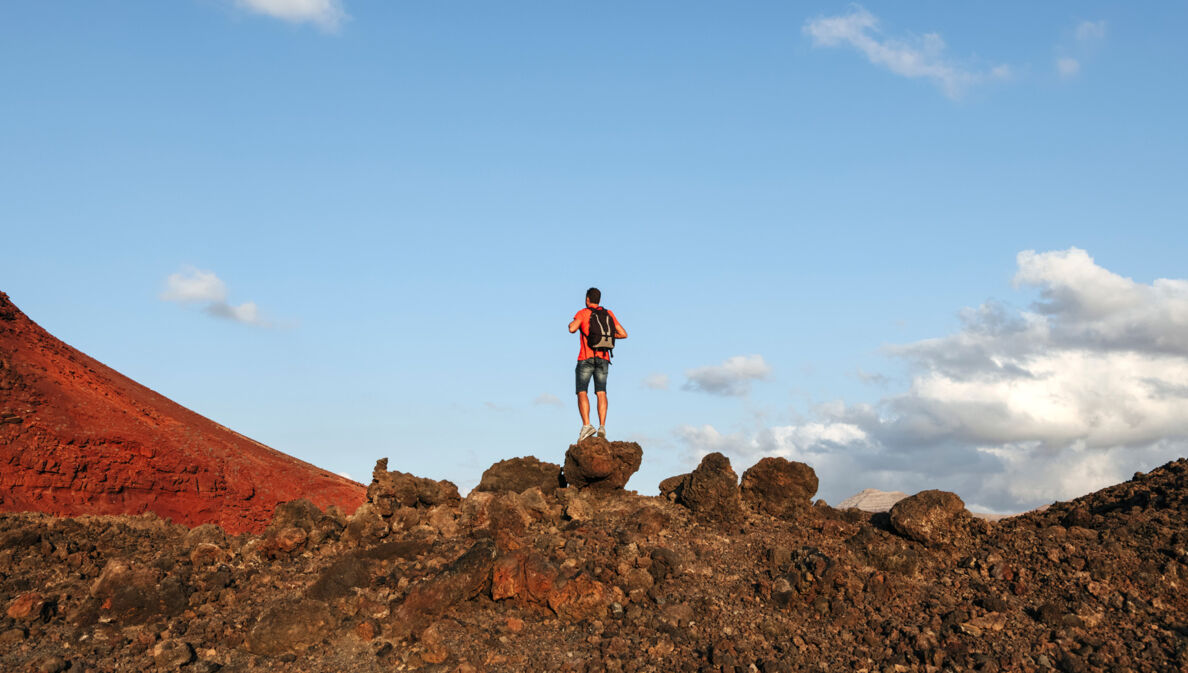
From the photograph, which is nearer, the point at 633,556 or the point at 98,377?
the point at 633,556

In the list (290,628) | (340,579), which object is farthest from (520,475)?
(290,628)

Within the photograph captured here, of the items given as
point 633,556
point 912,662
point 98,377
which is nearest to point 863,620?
point 912,662

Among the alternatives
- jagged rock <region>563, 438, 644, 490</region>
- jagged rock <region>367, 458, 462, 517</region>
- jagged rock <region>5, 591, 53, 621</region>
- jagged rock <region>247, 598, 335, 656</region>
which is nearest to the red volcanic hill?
jagged rock <region>5, 591, 53, 621</region>

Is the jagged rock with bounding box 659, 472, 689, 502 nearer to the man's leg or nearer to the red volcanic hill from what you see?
the man's leg

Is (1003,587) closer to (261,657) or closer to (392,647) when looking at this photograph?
(392,647)

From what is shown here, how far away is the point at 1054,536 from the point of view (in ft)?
35.6

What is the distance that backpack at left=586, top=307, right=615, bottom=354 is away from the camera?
1370 centimetres

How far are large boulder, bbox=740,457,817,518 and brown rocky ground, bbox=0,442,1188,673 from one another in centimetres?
5

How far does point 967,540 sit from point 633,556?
14.4 feet

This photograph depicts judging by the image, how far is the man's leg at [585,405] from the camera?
13758mm

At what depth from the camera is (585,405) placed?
13766mm

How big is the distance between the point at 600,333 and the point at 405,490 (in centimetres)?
388

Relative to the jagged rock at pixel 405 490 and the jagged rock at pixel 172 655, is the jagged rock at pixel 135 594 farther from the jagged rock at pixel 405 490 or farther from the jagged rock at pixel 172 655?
the jagged rock at pixel 405 490

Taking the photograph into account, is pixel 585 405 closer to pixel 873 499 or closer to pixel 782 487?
pixel 782 487
